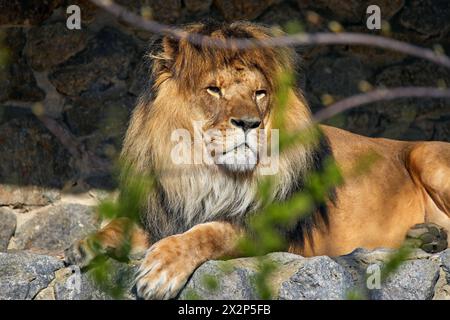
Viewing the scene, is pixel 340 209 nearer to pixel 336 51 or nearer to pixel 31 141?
pixel 336 51

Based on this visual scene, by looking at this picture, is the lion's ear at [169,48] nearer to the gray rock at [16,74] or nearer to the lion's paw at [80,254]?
Answer: the lion's paw at [80,254]

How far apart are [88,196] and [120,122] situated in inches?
18.5

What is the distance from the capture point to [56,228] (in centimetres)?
536

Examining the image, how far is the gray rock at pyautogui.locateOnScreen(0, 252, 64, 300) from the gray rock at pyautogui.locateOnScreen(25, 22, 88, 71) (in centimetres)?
192

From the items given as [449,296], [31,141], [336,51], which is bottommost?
[449,296]

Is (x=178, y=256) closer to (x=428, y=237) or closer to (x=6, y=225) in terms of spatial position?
(x=428, y=237)

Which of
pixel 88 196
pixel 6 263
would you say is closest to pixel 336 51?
pixel 88 196

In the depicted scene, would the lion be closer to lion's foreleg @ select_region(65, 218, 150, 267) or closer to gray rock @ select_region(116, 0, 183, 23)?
lion's foreleg @ select_region(65, 218, 150, 267)

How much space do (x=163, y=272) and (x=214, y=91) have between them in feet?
2.97

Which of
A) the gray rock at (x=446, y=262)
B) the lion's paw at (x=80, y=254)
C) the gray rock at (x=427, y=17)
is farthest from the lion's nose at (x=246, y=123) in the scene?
the gray rock at (x=427, y=17)

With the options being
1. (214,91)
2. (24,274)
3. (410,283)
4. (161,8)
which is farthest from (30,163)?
(410,283)

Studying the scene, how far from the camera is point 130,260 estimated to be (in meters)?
3.71
